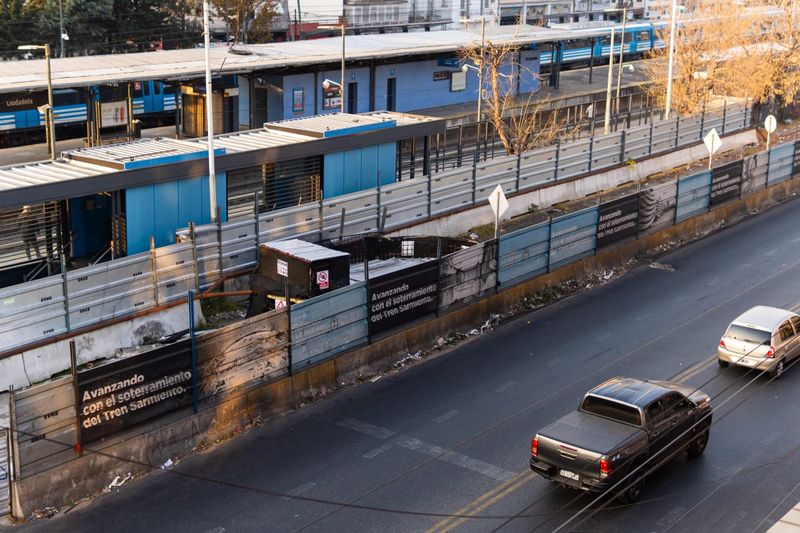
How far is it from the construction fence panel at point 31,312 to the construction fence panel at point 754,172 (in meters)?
25.0

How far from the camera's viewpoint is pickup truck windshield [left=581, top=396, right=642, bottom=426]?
53.7 ft

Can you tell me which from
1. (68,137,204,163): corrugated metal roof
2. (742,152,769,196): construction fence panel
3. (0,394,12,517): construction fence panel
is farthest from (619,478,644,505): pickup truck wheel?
(742,152,769,196): construction fence panel

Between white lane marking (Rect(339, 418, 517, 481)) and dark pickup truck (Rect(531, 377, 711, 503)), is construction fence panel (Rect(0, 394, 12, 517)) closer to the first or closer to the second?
white lane marking (Rect(339, 418, 517, 481))

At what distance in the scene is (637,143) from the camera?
40.3 metres

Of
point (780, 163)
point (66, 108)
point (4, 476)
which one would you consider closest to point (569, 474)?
point (4, 476)

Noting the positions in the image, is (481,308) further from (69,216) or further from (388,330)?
(69,216)

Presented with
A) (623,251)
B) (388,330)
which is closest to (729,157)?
(623,251)

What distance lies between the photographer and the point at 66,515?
15.8 metres

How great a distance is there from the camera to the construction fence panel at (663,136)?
136 ft

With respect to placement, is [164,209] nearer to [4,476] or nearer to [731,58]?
[4,476]

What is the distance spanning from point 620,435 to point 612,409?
768 millimetres

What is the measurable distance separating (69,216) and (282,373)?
800 cm

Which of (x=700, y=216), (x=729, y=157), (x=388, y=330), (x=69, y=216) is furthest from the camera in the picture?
(x=729, y=157)

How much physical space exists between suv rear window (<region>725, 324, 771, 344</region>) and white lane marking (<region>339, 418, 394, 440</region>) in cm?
811
